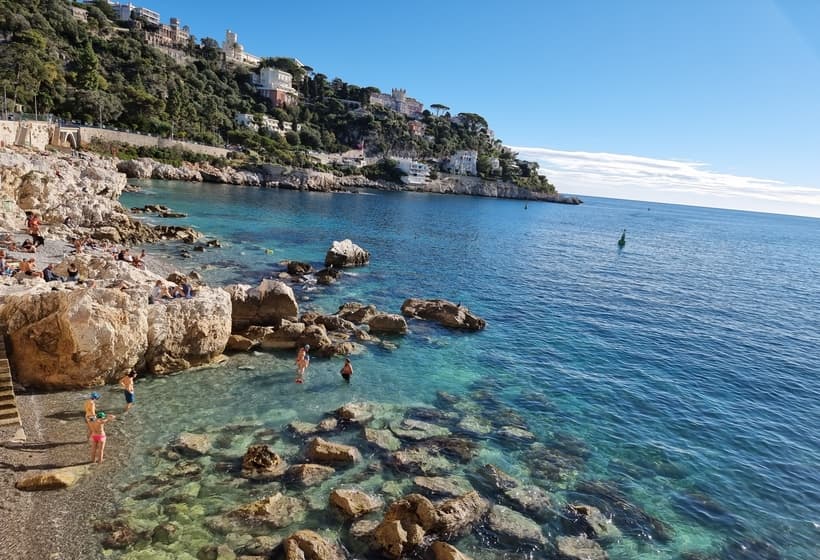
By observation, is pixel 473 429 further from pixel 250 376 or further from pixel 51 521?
pixel 51 521

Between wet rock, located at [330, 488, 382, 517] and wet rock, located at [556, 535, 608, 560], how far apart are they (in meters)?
4.88

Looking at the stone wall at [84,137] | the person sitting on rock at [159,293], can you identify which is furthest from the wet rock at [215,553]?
the stone wall at [84,137]

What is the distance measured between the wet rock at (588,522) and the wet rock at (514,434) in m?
3.59

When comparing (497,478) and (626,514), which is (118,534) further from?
(626,514)

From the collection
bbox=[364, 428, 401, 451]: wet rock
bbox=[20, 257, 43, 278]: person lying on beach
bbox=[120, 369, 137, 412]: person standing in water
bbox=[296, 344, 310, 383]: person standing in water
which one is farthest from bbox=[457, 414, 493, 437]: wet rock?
bbox=[20, 257, 43, 278]: person lying on beach

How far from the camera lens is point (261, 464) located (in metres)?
14.0

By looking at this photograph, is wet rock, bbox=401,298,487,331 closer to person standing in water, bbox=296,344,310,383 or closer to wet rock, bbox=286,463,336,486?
person standing in water, bbox=296,344,310,383

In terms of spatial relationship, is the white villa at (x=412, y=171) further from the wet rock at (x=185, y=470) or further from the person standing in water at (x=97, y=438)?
the person standing in water at (x=97, y=438)

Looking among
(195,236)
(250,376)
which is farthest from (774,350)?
(195,236)

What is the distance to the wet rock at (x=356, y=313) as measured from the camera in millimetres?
28422

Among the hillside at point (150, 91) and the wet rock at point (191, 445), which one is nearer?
the wet rock at point (191, 445)

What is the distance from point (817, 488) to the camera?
16.8m

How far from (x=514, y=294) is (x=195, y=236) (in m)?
30.8

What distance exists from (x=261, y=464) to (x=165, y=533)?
3.09 meters
